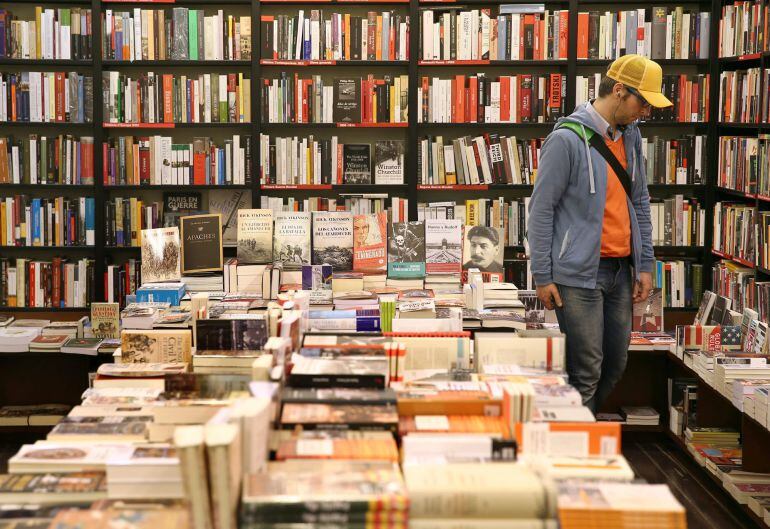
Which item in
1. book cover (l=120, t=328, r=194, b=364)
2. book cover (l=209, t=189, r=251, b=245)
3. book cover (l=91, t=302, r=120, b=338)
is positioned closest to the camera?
book cover (l=120, t=328, r=194, b=364)

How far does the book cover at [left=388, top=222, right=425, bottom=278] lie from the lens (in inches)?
184

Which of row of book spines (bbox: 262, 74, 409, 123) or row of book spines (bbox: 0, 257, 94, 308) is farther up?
row of book spines (bbox: 262, 74, 409, 123)

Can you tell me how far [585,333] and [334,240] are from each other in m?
1.43

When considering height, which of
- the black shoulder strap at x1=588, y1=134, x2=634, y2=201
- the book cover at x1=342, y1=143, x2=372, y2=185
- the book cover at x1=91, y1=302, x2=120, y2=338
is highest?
the book cover at x1=342, y1=143, x2=372, y2=185

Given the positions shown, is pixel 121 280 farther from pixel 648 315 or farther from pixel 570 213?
pixel 570 213

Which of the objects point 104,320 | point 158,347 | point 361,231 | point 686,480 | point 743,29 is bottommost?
point 686,480

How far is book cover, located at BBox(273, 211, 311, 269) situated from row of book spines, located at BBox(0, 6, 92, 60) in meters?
2.15

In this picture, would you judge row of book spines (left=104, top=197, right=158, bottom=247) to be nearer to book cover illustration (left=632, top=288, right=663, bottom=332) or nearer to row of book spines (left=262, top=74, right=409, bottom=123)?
row of book spines (left=262, top=74, right=409, bottom=123)

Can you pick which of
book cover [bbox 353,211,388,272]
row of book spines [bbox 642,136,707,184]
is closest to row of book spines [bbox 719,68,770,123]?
row of book spines [bbox 642,136,707,184]

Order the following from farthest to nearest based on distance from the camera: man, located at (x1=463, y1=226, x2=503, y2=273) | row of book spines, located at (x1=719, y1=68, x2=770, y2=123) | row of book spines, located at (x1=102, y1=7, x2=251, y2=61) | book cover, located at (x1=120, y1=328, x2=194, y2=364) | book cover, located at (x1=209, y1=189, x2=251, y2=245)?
book cover, located at (x1=209, y1=189, x2=251, y2=245)
row of book spines, located at (x1=102, y1=7, x2=251, y2=61)
row of book spines, located at (x1=719, y1=68, x2=770, y2=123)
man, located at (x1=463, y1=226, x2=503, y2=273)
book cover, located at (x1=120, y1=328, x2=194, y2=364)

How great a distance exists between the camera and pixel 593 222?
12.1 ft

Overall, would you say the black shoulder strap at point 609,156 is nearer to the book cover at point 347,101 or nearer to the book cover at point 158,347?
the book cover at point 158,347

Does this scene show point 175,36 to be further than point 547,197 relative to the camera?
Yes

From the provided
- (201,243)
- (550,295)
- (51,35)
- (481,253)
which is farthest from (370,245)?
(51,35)
